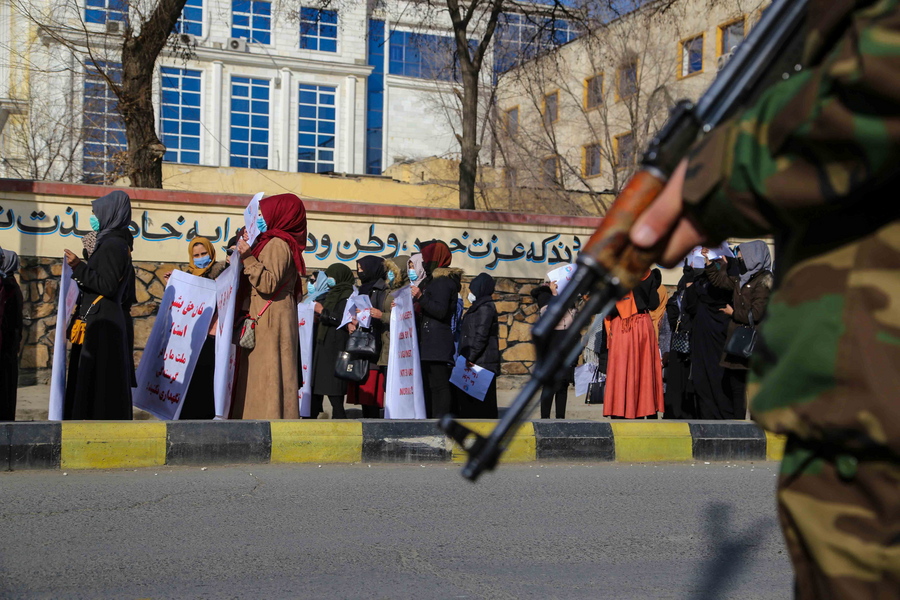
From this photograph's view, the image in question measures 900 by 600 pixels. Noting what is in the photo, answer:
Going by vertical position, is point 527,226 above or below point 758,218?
above

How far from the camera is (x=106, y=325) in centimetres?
685

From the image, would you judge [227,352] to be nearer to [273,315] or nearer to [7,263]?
[273,315]

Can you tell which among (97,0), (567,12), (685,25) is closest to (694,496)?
(567,12)

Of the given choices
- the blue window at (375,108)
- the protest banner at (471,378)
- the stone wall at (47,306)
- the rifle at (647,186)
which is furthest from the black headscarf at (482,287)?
the blue window at (375,108)

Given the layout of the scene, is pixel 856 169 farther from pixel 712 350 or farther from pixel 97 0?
pixel 97 0

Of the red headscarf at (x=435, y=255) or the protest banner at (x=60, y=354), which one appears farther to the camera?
the red headscarf at (x=435, y=255)

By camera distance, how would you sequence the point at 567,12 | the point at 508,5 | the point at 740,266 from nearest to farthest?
the point at 740,266
the point at 567,12
the point at 508,5

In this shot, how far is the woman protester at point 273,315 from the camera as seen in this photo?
6719 mm

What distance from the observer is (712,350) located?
8750 millimetres

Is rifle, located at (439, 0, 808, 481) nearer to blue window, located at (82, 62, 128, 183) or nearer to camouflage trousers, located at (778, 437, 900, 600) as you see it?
camouflage trousers, located at (778, 437, 900, 600)

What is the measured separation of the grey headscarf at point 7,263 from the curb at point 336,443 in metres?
2.03

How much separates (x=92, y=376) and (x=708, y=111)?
614 centimetres

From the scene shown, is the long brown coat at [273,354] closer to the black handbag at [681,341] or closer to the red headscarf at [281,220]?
the red headscarf at [281,220]

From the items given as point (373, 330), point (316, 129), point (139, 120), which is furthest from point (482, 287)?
point (316, 129)
